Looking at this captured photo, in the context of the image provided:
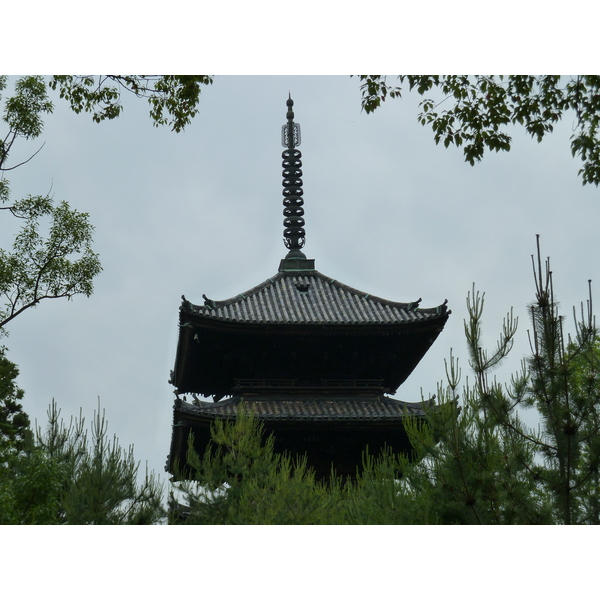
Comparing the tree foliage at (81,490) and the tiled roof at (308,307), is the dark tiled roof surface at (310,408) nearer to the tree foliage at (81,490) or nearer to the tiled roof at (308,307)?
the tiled roof at (308,307)

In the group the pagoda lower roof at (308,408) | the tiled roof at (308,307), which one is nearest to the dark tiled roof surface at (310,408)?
the pagoda lower roof at (308,408)

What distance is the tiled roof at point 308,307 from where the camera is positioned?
12836 mm

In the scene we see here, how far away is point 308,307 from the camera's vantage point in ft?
45.2

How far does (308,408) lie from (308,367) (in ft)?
2.71

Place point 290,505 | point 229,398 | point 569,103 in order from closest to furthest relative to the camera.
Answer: point 290,505, point 569,103, point 229,398

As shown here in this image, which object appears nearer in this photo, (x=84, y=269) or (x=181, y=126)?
(x=181, y=126)

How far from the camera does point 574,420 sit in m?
5.89

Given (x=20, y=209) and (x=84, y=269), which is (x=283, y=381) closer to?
(x=84, y=269)

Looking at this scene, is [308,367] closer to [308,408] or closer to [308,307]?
[308,408]

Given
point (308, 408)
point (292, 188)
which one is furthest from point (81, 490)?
point (292, 188)

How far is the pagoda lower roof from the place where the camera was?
39.2 feet

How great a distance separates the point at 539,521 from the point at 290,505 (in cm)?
240

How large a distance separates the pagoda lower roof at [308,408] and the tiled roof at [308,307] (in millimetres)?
1250

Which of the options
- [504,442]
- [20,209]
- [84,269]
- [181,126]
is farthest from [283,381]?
[504,442]
